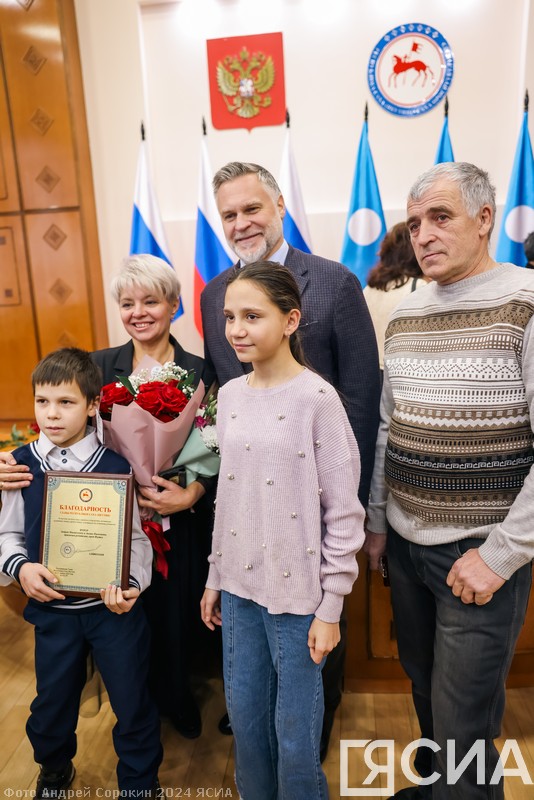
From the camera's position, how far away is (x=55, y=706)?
148 cm

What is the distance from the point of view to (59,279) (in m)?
3.49

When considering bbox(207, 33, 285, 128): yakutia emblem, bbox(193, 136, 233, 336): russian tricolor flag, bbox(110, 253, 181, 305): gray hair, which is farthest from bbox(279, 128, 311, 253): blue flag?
bbox(110, 253, 181, 305): gray hair

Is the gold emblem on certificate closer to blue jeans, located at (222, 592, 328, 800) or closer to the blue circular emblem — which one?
blue jeans, located at (222, 592, 328, 800)

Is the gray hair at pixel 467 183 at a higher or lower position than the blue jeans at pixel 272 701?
higher

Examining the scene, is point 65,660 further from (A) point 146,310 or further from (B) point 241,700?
(A) point 146,310

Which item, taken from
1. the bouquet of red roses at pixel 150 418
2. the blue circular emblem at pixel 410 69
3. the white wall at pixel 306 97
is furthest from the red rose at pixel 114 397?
the blue circular emblem at pixel 410 69

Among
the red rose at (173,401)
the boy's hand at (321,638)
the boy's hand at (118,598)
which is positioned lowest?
the boy's hand at (118,598)

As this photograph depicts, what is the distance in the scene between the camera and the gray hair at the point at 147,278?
5.65 ft

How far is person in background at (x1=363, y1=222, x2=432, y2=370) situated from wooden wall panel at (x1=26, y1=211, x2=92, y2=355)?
1.95 meters

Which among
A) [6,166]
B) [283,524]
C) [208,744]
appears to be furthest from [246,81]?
[208,744]

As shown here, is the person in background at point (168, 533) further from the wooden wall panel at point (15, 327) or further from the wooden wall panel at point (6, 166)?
the wooden wall panel at point (6, 166)

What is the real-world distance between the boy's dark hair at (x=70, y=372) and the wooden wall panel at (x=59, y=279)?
219 cm

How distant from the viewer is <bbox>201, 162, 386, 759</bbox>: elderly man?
156cm

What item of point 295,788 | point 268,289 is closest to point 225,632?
point 295,788
